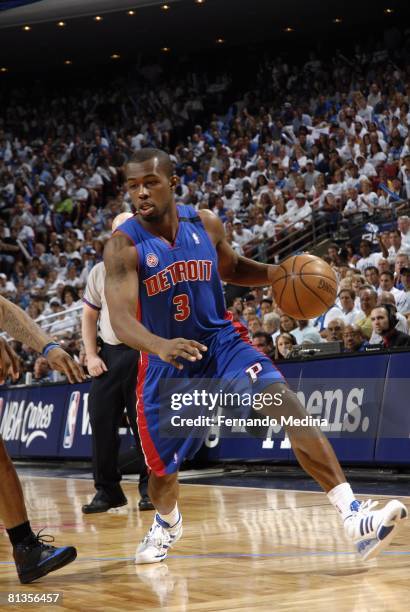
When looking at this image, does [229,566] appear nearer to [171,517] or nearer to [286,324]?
[171,517]

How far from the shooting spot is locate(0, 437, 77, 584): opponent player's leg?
14.5 feet

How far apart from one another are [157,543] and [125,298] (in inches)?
50.8

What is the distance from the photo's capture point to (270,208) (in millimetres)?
17047

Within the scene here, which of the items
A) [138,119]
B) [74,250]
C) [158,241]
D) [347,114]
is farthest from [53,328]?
[158,241]

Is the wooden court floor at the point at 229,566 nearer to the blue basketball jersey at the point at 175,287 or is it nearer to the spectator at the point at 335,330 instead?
the blue basketball jersey at the point at 175,287

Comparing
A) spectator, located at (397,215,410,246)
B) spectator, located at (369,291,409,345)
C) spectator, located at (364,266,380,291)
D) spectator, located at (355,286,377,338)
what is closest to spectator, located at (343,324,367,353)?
spectator, located at (369,291,409,345)

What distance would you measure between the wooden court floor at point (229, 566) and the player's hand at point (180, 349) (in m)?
0.98

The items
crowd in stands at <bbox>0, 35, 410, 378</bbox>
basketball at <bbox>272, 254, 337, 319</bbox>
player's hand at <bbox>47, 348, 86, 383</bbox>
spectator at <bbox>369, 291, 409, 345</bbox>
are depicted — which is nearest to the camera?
player's hand at <bbox>47, 348, 86, 383</bbox>


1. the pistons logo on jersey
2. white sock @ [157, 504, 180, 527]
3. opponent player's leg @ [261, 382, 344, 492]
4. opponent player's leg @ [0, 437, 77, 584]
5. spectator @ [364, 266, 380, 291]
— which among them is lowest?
white sock @ [157, 504, 180, 527]

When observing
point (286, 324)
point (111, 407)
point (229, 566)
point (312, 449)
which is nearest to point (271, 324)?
point (286, 324)

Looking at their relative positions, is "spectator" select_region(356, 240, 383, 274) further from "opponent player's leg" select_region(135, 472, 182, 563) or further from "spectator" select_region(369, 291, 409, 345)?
"opponent player's leg" select_region(135, 472, 182, 563)

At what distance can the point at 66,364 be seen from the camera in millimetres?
3881

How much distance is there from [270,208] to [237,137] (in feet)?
13.6

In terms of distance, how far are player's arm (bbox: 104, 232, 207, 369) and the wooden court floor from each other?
3.28ft
